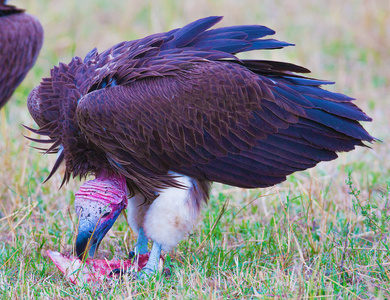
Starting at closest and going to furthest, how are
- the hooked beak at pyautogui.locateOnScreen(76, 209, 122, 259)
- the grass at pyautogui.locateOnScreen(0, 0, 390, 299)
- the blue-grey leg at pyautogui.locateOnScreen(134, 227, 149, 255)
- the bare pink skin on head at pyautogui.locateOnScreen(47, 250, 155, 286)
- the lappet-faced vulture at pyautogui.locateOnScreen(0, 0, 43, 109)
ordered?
the grass at pyautogui.locateOnScreen(0, 0, 390, 299) → the bare pink skin on head at pyautogui.locateOnScreen(47, 250, 155, 286) → the hooked beak at pyautogui.locateOnScreen(76, 209, 122, 259) → the blue-grey leg at pyautogui.locateOnScreen(134, 227, 149, 255) → the lappet-faced vulture at pyautogui.locateOnScreen(0, 0, 43, 109)

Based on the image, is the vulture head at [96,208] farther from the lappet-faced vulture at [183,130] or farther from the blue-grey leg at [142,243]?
the blue-grey leg at [142,243]

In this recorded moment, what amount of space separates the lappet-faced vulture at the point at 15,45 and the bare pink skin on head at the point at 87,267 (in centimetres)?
205

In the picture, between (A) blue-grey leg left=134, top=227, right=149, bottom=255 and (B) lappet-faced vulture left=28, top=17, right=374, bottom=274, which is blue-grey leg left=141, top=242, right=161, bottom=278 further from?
(A) blue-grey leg left=134, top=227, right=149, bottom=255

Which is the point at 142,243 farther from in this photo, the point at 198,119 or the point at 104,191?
the point at 198,119

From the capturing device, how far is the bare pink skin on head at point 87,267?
347 cm

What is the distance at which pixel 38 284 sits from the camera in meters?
3.37

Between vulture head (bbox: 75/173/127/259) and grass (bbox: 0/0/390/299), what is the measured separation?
0.29 meters

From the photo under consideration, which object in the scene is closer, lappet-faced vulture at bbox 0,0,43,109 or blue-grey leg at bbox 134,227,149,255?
blue-grey leg at bbox 134,227,149,255

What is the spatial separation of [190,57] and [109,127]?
710 mm

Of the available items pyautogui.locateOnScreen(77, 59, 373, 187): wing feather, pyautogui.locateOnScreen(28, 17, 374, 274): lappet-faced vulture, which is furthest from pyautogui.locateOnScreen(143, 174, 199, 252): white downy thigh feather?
pyautogui.locateOnScreen(77, 59, 373, 187): wing feather

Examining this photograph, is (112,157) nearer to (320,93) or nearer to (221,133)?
(221,133)

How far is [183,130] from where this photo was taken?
11.9 feet

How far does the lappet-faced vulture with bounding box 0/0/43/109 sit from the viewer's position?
4902mm

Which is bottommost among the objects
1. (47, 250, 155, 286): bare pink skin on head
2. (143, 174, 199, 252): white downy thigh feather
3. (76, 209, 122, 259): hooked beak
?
(47, 250, 155, 286): bare pink skin on head
